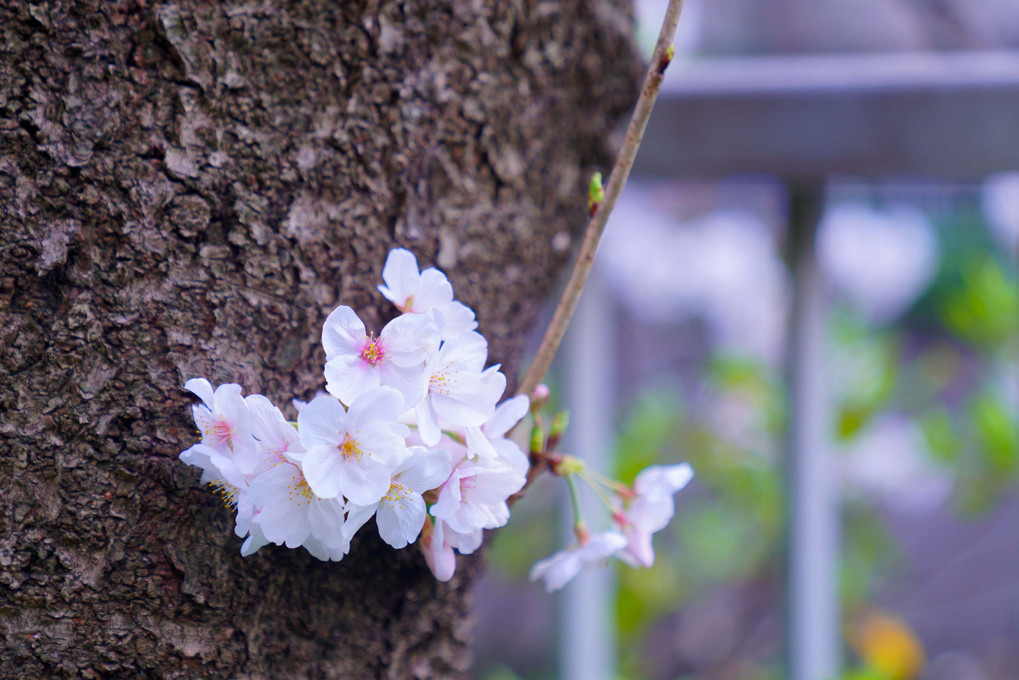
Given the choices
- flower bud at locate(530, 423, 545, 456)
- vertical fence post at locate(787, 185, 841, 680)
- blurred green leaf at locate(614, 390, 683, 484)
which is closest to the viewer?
flower bud at locate(530, 423, 545, 456)

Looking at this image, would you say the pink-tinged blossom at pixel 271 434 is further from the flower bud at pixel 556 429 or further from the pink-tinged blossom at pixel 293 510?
the flower bud at pixel 556 429

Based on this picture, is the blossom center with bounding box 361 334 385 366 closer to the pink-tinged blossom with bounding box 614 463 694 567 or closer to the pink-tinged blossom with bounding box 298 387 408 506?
the pink-tinged blossom with bounding box 298 387 408 506

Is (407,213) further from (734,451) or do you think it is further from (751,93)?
(734,451)

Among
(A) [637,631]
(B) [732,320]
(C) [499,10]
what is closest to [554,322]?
(C) [499,10]

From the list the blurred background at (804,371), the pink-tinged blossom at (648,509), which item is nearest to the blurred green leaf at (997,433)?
the blurred background at (804,371)

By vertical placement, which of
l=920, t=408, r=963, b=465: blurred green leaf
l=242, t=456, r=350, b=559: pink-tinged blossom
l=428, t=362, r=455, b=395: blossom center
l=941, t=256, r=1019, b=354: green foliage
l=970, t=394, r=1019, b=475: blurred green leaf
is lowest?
l=920, t=408, r=963, b=465: blurred green leaf

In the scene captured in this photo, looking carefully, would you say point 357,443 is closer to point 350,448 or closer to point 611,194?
point 350,448

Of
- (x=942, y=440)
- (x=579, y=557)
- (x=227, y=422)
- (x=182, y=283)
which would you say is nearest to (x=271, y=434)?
(x=227, y=422)

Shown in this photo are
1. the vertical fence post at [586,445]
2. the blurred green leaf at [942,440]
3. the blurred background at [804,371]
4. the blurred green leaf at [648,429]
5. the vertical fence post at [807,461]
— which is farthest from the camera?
the blurred green leaf at [648,429]

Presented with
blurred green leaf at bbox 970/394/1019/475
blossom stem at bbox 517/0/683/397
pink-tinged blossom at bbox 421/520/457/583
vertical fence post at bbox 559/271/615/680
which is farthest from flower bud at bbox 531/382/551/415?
blurred green leaf at bbox 970/394/1019/475

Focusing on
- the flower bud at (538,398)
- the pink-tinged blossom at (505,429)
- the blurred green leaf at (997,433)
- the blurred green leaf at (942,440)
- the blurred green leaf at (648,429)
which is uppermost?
the pink-tinged blossom at (505,429)
